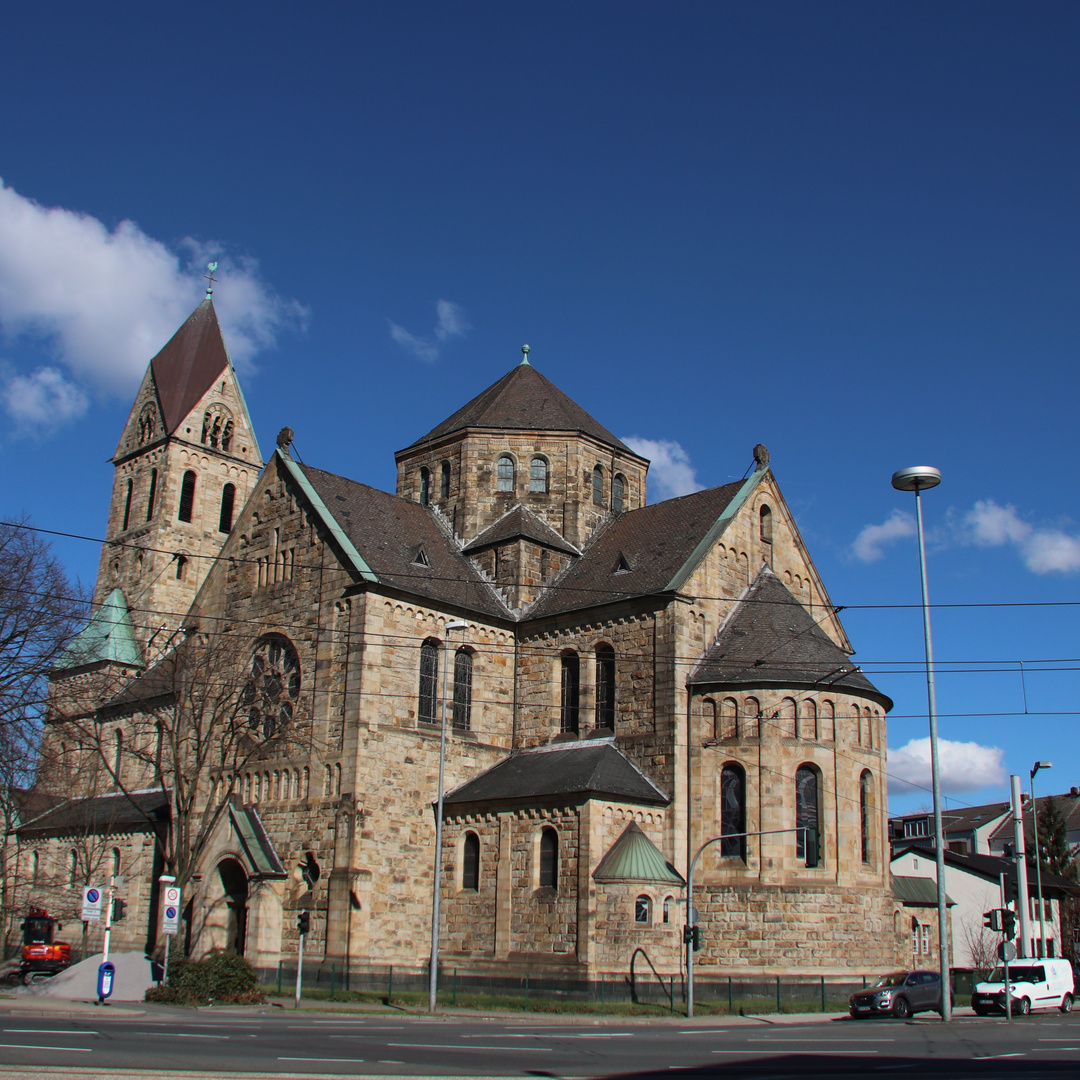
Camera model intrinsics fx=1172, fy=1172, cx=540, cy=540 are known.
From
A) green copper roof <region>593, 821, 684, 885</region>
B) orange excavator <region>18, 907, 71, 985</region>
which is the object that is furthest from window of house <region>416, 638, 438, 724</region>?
orange excavator <region>18, 907, 71, 985</region>

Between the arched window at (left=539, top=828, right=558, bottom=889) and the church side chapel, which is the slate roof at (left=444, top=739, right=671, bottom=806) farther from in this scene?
the arched window at (left=539, top=828, right=558, bottom=889)

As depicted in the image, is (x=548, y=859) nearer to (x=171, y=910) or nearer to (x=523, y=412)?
(x=171, y=910)

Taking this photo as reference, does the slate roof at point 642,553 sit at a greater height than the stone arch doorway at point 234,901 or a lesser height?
greater

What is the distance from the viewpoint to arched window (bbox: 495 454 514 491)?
150ft

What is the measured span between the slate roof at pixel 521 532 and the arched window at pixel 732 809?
1145 cm

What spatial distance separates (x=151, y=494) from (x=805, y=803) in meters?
40.5

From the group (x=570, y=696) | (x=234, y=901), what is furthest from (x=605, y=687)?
(x=234, y=901)

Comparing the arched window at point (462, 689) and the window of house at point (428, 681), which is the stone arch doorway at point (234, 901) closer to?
the window of house at point (428, 681)

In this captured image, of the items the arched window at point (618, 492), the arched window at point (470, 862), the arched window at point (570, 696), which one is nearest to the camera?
the arched window at point (470, 862)

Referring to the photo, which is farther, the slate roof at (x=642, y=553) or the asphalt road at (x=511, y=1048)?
the slate roof at (x=642, y=553)

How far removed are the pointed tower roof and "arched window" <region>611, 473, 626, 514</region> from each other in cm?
2619

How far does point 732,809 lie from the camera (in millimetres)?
34469

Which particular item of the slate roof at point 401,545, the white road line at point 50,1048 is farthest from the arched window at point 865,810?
the white road line at point 50,1048

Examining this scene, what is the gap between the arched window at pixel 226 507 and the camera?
62188 mm
